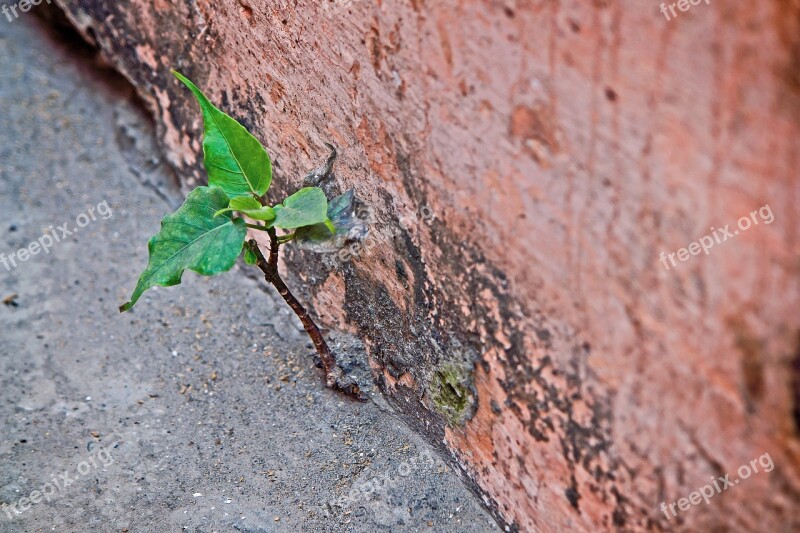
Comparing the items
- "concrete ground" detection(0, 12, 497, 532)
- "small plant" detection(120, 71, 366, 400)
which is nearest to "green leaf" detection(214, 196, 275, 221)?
"small plant" detection(120, 71, 366, 400)

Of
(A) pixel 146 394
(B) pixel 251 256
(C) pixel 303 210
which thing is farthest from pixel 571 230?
(A) pixel 146 394

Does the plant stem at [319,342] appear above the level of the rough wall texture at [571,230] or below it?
below

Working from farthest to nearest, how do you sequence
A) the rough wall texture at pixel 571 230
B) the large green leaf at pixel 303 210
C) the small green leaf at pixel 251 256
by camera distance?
the small green leaf at pixel 251 256 < the large green leaf at pixel 303 210 < the rough wall texture at pixel 571 230

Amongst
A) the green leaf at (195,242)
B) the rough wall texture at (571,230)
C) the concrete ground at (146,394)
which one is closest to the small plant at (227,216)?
the green leaf at (195,242)

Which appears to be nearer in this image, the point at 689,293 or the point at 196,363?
the point at 689,293

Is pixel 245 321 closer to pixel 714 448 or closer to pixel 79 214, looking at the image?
pixel 79 214

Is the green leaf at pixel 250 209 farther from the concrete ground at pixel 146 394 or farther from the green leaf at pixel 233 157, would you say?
the concrete ground at pixel 146 394

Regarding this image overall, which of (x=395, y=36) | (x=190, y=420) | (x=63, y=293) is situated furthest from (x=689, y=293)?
(x=63, y=293)
